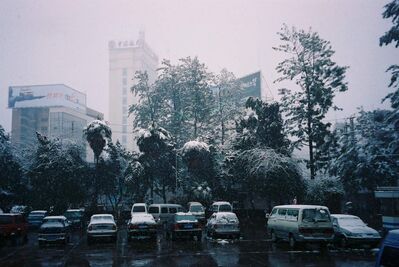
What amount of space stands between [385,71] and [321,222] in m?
13.8

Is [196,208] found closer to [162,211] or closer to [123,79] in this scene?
[162,211]

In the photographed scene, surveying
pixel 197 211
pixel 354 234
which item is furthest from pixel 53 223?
pixel 354 234

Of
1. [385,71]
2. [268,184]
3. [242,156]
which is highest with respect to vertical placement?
[385,71]

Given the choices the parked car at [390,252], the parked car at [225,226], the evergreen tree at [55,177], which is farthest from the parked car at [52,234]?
the evergreen tree at [55,177]

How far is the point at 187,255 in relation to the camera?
57.0 ft

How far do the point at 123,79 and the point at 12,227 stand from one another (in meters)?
150

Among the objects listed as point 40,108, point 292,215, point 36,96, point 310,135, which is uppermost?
point 36,96

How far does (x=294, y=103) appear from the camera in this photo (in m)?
42.1

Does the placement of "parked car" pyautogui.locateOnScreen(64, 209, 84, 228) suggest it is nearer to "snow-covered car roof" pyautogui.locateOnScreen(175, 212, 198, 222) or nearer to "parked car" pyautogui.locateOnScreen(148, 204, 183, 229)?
"parked car" pyautogui.locateOnScreen(148, 204, 183, 229)

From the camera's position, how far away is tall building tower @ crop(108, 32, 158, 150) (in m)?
166

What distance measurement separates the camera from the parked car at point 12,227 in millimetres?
23844

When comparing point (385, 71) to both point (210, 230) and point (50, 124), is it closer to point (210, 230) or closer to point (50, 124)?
point (210, 230)

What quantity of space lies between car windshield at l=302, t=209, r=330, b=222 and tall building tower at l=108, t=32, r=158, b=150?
145458mm

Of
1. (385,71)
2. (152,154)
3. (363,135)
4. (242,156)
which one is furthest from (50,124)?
(385,71)
